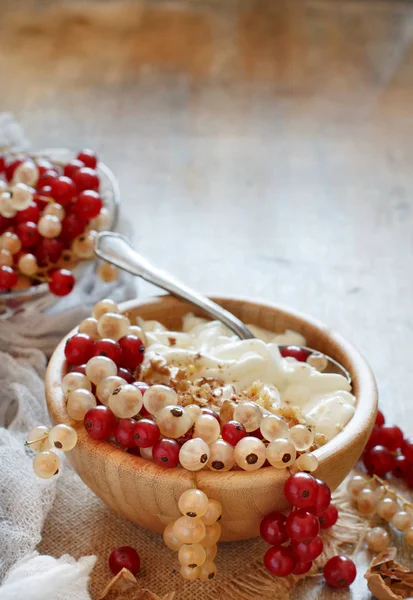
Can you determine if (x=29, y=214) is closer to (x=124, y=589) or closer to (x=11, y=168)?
(x=11, y=168)

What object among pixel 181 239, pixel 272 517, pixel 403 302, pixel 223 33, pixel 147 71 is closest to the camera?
pixel 272 517

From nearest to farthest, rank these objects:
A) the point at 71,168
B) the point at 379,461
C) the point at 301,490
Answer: the point at 301,490, the point at 379,461, the point at 71,168

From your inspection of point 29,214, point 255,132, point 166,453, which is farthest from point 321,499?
point 255,132

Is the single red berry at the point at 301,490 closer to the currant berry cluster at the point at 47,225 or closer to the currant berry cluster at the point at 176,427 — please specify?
the currant berry cluster at the point at 176,427

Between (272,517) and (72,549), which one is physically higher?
(272,517)

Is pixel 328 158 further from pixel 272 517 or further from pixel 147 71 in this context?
pixel 272 517

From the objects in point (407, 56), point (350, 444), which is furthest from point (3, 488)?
point (407, 56)

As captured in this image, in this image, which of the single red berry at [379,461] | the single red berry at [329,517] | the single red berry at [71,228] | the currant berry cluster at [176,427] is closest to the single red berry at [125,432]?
the currant berry cluster at [176,427]
